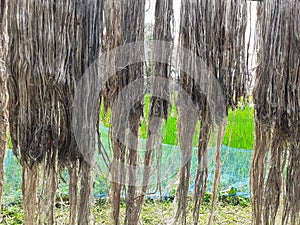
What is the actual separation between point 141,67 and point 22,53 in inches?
12.9

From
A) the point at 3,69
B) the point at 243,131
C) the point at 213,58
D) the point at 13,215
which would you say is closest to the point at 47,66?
the point at 3,69

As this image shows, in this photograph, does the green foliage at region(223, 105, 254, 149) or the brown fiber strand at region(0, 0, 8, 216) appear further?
the green foliage at region(223, 105, 254, 149)

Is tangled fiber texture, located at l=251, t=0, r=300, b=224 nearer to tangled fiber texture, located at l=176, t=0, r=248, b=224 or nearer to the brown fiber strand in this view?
tangled fiber texture, located at l=176, t=0, r=248, b=224

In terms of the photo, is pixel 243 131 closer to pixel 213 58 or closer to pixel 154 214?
pixel 154 214

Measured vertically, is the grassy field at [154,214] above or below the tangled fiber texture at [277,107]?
below

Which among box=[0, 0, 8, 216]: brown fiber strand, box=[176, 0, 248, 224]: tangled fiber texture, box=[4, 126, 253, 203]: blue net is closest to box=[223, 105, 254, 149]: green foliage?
box=[4, 126, 253, 203]: blue net

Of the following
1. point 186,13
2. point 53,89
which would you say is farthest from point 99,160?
point 186,13

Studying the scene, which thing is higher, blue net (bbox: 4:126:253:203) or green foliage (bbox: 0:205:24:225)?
blue net (bbox: 4:126:253:203)

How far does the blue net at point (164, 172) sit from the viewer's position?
128cm

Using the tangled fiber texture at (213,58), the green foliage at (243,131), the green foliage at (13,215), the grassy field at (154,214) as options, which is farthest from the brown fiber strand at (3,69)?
the green foliage at (243,131)

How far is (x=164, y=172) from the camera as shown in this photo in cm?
133

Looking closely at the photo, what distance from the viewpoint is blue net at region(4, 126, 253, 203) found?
4.20 ft

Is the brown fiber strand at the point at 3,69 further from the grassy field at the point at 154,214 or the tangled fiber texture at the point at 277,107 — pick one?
the grassy field at the point at 154,214

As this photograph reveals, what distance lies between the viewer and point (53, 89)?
1.12 metres
